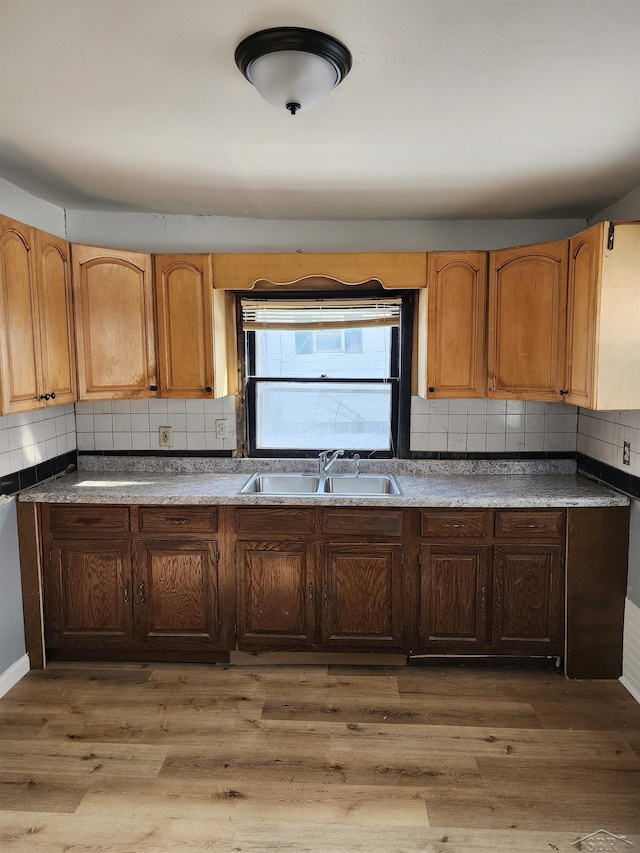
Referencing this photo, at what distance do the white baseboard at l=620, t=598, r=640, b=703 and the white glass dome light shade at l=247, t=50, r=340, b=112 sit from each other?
105 inches

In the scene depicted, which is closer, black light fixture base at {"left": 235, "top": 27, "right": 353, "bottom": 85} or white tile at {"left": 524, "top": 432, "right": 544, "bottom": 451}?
black light fixture base at {"left": 235, "top": 27, "right": 353, "bottom": 85}

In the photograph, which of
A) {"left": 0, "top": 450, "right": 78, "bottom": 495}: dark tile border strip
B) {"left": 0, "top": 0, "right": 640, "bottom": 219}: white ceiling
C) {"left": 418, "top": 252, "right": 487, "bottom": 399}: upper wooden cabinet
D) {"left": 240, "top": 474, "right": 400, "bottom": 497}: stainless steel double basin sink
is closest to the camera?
{"left": 0, "top": 0, "right": 640, "bottom": 219}: white ceiling

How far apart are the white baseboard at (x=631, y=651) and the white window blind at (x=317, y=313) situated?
6.48 feet

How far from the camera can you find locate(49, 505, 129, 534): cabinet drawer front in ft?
9.96

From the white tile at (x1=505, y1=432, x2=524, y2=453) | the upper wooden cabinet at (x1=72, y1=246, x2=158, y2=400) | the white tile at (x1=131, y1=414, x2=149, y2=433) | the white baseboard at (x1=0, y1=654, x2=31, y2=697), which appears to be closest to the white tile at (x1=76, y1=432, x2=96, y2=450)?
the white tile at (x1=131, y1=414, x2=149, y2=433)

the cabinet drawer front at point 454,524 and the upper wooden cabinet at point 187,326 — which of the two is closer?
the cabinet drawer front at point 454,524

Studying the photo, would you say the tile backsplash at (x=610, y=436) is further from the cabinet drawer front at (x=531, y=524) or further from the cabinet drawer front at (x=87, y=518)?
the cabinet drawer front at (x=87, y=518)

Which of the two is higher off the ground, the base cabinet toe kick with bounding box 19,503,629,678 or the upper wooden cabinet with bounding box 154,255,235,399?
the upper wooden cabinet with bounding box 154,255,235,399

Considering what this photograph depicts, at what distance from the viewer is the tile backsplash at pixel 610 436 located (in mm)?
2848

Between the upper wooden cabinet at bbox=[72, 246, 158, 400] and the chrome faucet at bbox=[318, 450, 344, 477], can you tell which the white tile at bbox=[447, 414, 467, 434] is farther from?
the upper wooden cabinet at bbox=[72, 246, 158, 400]

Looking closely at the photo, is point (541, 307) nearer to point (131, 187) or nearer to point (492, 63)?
point (492, 63)

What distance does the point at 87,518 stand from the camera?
9.99ft

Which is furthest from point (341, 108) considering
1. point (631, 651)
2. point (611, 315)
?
point (631, 651)

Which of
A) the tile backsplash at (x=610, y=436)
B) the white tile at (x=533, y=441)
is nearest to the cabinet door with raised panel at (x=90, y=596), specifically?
the white tile at (x=533, y=441)
